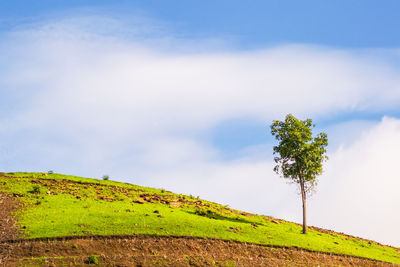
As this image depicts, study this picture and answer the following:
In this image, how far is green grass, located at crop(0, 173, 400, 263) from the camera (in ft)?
130

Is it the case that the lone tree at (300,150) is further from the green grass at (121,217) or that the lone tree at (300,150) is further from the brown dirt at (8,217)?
the brown dirt at (8,217)

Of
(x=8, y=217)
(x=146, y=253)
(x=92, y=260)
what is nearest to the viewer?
(x=92, y=260)

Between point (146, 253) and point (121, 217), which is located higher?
point (121, 217)

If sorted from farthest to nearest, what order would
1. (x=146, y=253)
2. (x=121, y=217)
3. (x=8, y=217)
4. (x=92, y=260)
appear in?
(x=121, y=217)
(x=8, y=217)
(x=146, y=253)
(x=92, y=260)

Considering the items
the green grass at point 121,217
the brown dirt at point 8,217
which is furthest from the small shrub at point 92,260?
the brown dirt at point 8,217

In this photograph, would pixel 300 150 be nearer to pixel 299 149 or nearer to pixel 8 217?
pixel 299 149

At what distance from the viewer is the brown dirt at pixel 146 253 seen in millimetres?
33031

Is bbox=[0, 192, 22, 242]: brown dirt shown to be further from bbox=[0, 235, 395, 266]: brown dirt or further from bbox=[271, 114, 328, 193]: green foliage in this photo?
bbox=[271, 114, 328, 193]: green foliage

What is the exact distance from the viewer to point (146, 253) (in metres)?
35.9

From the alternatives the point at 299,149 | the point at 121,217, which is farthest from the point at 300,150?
the point at 121,217

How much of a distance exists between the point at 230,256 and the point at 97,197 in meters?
21.3

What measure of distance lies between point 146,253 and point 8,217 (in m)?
15.2

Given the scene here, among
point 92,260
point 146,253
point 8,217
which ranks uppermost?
point 8,217

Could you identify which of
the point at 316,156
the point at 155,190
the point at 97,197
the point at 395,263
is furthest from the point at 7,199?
the point at 395,263
